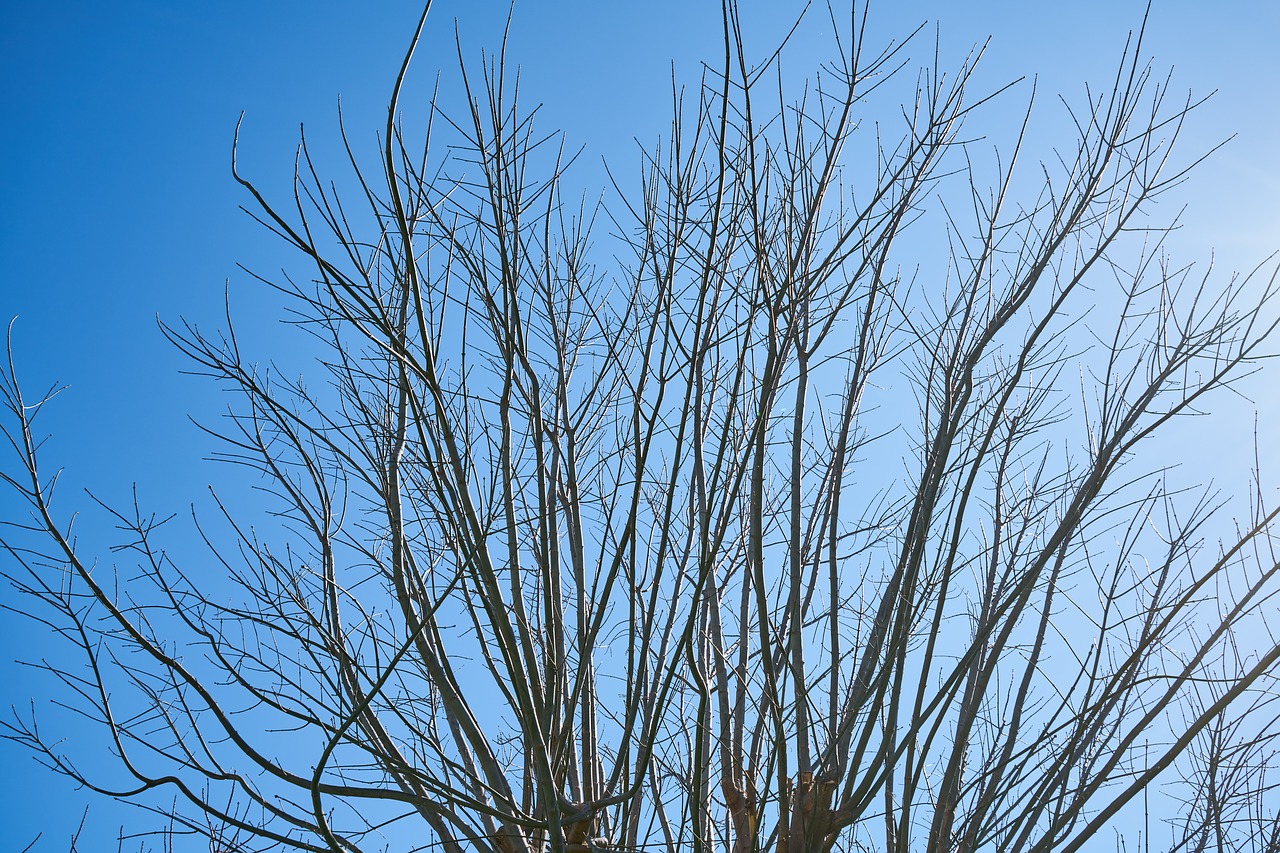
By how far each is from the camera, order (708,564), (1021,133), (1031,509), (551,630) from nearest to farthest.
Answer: (708,564) → (551,630) → (1021,133) → (1031,509)

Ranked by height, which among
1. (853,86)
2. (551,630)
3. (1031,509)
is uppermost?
(853,86)

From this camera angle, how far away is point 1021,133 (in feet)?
7.41

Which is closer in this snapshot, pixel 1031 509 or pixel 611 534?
pixel 611 534

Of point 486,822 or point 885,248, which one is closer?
point 885,248

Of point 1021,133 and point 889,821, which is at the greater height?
point 1021,133

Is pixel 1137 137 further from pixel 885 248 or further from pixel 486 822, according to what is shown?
pixel 486 822

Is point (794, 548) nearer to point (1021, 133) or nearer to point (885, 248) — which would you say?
point (885, 248)

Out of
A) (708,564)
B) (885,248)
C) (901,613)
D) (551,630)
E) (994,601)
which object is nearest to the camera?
(708,564)

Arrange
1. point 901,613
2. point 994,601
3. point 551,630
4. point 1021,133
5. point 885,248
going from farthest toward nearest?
point 994,601
point 1021,133
point 885,248
point 901,613
point 551,630

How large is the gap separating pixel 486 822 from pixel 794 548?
3.44 feet

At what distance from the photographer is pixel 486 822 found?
2314 mm

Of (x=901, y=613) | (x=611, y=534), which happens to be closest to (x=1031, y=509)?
(x=901, y=613)

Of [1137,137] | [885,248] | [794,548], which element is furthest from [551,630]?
[1137,137]

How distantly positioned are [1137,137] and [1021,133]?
13.4 inches
